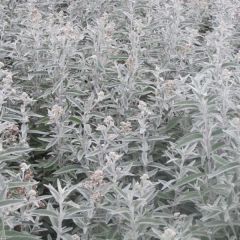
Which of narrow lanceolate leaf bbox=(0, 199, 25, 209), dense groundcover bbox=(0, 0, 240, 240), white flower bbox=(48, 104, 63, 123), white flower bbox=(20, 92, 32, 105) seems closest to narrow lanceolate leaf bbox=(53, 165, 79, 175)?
dense groundcover bbox=(0, 0, 240, 240)

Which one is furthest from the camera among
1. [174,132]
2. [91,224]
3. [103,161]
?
[174,132]

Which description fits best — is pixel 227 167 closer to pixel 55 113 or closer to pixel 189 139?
pixel 189 139

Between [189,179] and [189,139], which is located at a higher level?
[189,139]

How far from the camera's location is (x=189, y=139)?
8.04ft

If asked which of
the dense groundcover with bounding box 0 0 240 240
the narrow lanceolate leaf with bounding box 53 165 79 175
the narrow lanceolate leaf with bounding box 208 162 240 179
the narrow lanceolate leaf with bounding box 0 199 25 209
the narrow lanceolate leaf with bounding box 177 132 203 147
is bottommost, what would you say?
the narrow lanceolate leaf with bounding box 53 165 79 175

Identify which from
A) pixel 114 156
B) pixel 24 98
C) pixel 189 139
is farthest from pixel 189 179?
pixel 24 98

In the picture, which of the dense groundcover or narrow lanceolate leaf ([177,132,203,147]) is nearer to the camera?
the dense groundcover

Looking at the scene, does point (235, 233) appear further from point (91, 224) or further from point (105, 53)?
point (105, 53)

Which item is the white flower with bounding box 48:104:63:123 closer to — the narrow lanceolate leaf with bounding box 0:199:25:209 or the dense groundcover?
the dense groundcover

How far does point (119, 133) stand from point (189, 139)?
49 centimetres

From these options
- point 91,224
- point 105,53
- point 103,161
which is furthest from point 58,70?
point 91,224

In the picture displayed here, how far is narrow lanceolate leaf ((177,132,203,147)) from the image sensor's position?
95.8 inches

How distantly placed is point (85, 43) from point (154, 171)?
5.39 feet

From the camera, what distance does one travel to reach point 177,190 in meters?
2.51
